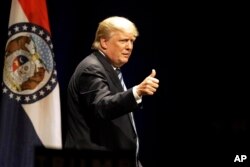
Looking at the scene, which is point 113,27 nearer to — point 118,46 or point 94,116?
point 118,46

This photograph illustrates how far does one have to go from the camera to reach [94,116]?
2180mm

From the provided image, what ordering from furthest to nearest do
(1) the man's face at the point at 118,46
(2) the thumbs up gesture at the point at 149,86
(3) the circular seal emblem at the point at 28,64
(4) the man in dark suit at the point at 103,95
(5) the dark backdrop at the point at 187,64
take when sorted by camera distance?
(5) the dark backdrop at the point at 187,64 < (3) the circular seal emblem at the point at 28,64 < (1) the man's face at the point at 118,46 < (4) the man in dark suit at the point at 103,95 < (2) the thumbs up gesture at the point at 149,86

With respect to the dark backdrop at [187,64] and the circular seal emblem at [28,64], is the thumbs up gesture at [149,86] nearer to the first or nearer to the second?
the circular seal emblem at [28,64]

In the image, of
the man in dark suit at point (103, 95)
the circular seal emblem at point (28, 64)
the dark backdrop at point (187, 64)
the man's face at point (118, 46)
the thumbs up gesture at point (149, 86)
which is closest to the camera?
the thumbs up gesture at point (149, 86)

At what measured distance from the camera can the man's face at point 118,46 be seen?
7.54 ft

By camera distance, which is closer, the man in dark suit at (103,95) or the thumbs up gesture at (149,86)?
the thumbs up gesture at (149,86)

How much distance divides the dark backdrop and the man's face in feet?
3.08

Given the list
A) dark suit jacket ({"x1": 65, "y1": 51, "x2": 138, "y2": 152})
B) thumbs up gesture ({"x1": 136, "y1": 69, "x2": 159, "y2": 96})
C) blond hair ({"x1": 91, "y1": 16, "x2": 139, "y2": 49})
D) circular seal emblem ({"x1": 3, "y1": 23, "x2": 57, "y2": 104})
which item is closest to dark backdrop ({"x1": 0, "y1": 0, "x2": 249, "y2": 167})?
circular seal emblem ({"x1": 3, "y1": 23, "x2": 57, "y2": 104})

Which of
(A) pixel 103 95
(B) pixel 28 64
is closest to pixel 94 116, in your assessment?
(A) pixel 103 95

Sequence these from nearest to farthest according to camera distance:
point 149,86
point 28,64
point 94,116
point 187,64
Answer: point 149,86
point 94,116
point 28,64
point 187,64

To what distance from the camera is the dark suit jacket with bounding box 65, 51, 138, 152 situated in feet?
7.04

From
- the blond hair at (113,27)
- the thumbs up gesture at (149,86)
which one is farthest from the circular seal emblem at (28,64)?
the thumbs up gesture at (149,86)

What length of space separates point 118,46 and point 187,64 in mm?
1143

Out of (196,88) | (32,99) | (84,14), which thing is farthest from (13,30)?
(196,88)
